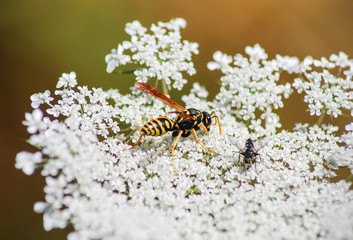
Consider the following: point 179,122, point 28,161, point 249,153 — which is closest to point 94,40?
point 179,122

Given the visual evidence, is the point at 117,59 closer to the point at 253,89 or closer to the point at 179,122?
the point at 179,122

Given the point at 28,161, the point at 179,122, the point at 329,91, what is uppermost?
the point at 329,91

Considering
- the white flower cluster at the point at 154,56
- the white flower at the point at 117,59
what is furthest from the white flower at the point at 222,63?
the white flower at the point at 117,59

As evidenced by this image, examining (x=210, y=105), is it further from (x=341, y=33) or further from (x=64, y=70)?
(x=341, y=33)

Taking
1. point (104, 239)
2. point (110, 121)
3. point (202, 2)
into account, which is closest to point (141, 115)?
point (110, 121)

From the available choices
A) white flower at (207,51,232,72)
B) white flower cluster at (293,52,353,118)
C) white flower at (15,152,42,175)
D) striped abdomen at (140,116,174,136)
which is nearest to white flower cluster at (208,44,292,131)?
white flower at (207,51,232,72)

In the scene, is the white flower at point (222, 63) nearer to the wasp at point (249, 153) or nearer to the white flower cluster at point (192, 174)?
the white flower cluster at point (192, 174)

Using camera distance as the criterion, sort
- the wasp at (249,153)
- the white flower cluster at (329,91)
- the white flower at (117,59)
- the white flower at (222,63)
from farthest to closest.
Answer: the white flower at (222,63) < the white flower at (117,59) < the white flower cluster at (329,91) < the wasp at (249,153)
